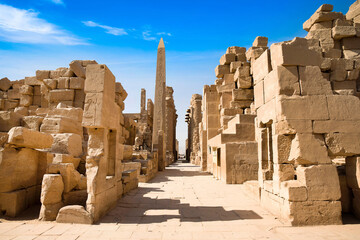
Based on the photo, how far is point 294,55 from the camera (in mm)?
4090

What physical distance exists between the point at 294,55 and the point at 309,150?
5.63ft

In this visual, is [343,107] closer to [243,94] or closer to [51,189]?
[51,189]

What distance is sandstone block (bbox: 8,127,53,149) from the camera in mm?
4133

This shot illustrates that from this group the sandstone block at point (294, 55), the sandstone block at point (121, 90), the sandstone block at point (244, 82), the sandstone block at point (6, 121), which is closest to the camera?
the sandstone block at point (294, 55)

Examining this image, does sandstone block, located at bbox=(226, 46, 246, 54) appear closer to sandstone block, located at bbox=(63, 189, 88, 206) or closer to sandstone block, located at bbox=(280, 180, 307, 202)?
sandstone block, located at bbox=(280, 180, 307, 202)

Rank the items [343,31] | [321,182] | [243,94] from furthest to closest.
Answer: [243,94] < [343,31] < [321,182]

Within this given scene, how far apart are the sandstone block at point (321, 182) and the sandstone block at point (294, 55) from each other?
6.12 ft

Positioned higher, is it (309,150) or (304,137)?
(304,137)

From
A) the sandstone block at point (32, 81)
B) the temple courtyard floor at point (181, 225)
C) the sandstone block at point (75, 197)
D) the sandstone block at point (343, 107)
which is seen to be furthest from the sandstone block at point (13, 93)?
the sandstone block at point (343, 107)

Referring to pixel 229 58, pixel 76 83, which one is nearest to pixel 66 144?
pixel 76 83

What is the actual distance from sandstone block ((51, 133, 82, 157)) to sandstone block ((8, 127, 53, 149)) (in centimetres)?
65

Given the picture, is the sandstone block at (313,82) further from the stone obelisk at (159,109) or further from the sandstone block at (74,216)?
the stone obelisk at (159,109)

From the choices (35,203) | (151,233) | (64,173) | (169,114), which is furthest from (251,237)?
(169,114)

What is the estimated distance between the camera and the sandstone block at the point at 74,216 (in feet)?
12.1
